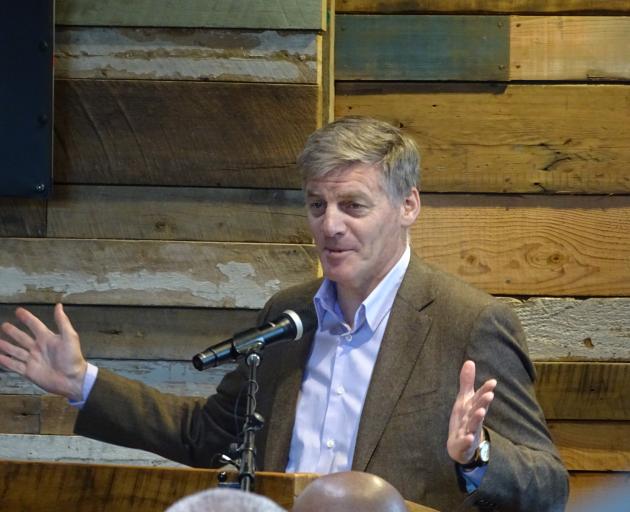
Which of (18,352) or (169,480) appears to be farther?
(18,352)

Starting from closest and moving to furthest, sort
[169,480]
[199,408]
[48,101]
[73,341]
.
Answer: [169,480] → [73,341] → [199,408] → [48,101]

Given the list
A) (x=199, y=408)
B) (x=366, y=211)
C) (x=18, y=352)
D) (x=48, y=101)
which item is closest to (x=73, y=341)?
(x=18, y=352)

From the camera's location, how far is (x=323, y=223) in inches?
110

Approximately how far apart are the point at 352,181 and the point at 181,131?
88 cm

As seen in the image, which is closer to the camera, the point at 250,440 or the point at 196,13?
the point at 250,440

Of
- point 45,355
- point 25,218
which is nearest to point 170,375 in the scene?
point 25,218

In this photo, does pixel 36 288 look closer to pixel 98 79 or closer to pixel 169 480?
pixel 98 79

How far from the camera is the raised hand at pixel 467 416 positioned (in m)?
2.25

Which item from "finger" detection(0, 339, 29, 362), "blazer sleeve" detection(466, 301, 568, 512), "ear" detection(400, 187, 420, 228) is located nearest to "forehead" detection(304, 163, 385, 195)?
"ear" detection(400, 187, 420, 228)

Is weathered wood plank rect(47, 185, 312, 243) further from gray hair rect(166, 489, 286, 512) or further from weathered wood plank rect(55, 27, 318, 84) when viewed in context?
gray hair rect(166, 489, 286, 512)

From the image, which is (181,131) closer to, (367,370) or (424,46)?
(424,46)

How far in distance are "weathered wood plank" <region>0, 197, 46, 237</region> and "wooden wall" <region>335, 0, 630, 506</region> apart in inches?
37.7

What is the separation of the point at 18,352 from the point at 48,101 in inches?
39.2

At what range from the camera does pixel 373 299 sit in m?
2.82
